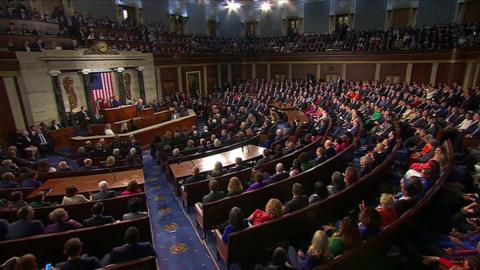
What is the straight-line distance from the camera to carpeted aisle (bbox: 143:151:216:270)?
441 cm

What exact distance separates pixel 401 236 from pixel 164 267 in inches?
135

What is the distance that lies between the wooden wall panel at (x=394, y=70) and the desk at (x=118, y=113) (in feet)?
50.9

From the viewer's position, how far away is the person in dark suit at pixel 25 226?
3.72 m

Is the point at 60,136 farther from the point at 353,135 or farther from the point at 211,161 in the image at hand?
the point at 353,135

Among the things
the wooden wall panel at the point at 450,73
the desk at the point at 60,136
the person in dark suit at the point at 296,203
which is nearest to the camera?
the person in dark suit at the point at 296,203

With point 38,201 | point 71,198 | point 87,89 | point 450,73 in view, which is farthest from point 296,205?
point 450,73

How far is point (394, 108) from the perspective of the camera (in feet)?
38.5

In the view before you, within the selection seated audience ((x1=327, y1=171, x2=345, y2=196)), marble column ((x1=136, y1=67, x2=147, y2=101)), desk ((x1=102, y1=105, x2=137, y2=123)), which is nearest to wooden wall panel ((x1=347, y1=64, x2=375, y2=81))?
marble column ((x1=136, y1=67, x2=147, y2=101))

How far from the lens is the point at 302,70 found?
21656mm

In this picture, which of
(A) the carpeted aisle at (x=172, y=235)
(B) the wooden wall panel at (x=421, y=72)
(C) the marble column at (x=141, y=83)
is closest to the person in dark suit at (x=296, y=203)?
(A) the carpeted aisle at (x=172, y=235)

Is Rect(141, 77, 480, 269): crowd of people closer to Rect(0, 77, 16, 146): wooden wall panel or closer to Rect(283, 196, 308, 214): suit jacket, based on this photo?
Rect(283, 196, 308, 214): suit jacket

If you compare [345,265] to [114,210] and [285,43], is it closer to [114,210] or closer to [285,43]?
[114,210]

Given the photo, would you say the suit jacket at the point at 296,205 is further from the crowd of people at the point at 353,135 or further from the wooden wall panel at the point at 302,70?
the wooden wall panel at the point at 302,70

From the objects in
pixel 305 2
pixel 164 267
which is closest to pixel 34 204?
pixel 164 267
